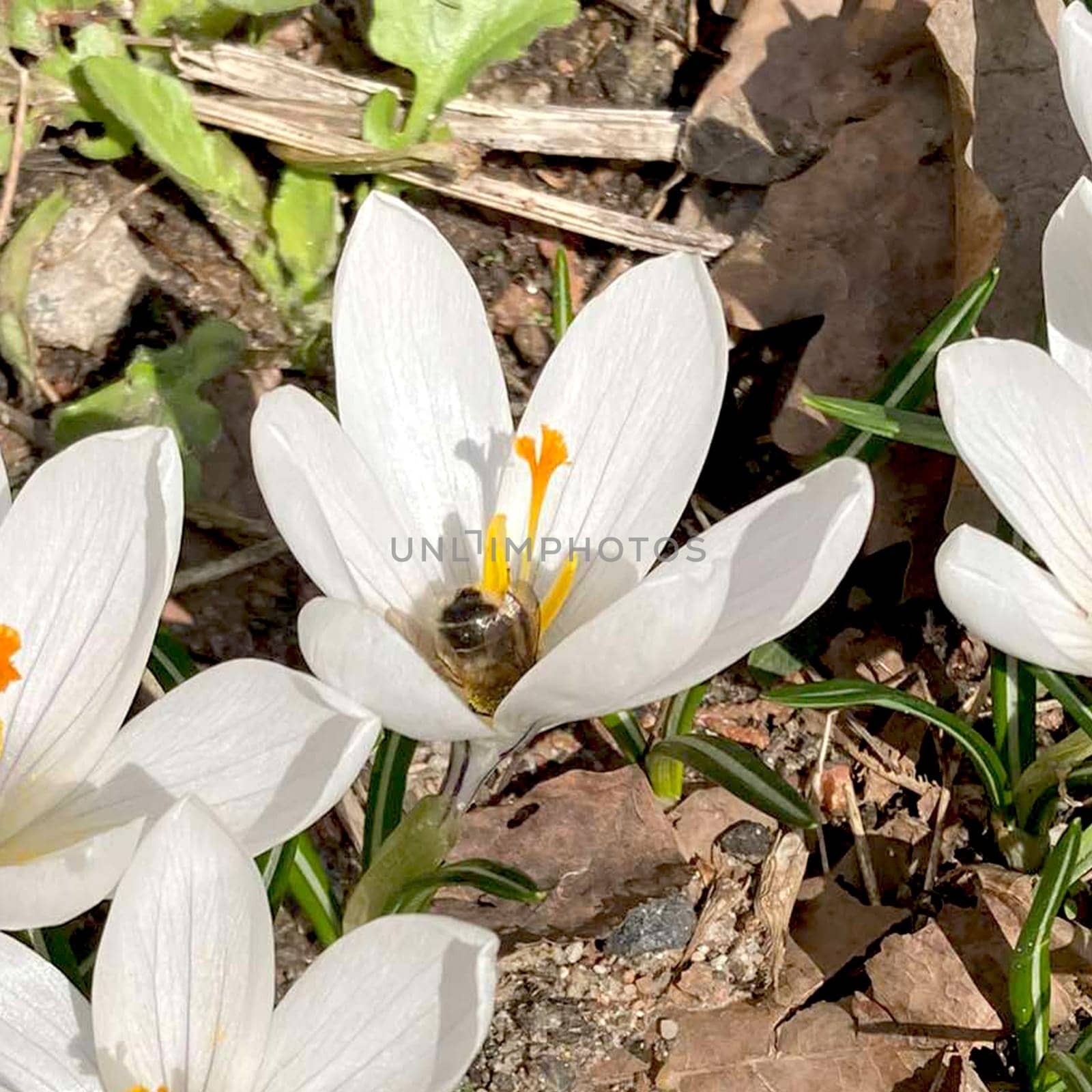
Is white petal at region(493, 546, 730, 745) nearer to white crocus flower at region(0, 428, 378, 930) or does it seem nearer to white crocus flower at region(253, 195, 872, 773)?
white crocus flower at region(253, 195, 872, 773)

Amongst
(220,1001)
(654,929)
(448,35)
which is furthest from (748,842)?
(448,35)

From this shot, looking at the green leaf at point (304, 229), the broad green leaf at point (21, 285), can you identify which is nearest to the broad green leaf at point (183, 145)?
the green leaf at point (304, 229)

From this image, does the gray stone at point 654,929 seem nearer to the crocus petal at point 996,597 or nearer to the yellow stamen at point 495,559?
the yellow stamen at point 495,559

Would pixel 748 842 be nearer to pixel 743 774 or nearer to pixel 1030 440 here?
pixel 743 774

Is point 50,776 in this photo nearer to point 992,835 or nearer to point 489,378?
point 489,378

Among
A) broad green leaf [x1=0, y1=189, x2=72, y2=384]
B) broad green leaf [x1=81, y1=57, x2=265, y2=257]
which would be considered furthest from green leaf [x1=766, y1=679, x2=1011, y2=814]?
broad green leaf [x1=0, y1=189, x2=72, y2=384]

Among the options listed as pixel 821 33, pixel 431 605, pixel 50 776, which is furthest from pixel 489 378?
pixel 821 33

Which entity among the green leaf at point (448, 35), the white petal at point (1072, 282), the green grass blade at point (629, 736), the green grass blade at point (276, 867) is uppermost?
the green leaf at point (448, 35)
